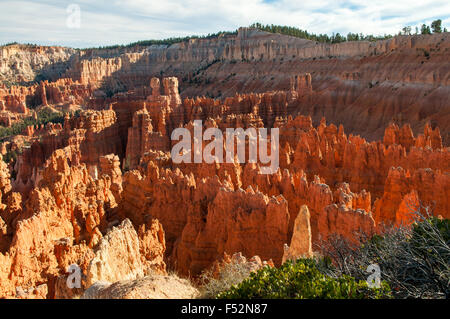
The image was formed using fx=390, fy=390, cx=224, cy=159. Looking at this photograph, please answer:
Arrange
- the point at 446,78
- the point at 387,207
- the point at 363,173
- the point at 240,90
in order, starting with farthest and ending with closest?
the point at 240,90, the point at 446,78, the point at 363,173, the point at 387,207

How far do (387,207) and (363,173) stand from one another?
15.6 ft

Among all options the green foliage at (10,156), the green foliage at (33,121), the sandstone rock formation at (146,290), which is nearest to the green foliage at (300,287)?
the sandstone rock formation at (146,290)

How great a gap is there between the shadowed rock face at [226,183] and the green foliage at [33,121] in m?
7.63

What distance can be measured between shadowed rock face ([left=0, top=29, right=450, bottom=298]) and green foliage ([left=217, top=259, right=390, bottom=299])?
1.68 m

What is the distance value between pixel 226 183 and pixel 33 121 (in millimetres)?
65901

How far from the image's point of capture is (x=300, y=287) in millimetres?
7215

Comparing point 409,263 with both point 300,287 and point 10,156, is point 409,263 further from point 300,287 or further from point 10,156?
point 10,156

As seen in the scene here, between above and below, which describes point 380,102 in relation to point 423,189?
above

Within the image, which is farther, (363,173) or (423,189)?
(363,173)

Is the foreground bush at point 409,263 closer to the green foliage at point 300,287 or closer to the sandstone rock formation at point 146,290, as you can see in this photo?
the green foliage at point 300,287

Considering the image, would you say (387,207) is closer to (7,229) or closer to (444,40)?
(7,229)

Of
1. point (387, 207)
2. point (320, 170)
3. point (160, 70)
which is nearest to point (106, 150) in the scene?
point (320, 170)

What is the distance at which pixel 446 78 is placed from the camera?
43844 millimetres
